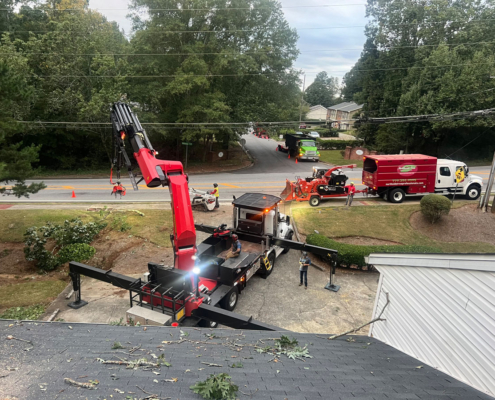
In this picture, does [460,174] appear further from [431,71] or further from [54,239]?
[54,239]

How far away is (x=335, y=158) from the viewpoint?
1641 inches

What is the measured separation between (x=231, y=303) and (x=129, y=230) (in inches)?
333

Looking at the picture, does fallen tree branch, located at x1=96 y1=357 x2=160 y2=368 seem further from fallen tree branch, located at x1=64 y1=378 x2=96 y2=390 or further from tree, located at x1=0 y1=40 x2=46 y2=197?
tree, located at x1=0 y1=40 x2=46 y2=197

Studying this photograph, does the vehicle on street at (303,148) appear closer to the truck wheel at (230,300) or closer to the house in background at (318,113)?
the truck wheel at (230,300)

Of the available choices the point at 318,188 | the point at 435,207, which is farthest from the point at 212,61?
the point at 435,207

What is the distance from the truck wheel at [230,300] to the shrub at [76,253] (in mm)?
7319

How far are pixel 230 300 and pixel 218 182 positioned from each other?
19.0 metres

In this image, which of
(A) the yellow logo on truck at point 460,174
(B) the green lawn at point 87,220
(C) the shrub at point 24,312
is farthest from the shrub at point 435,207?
(C) the shrub at point 24,312

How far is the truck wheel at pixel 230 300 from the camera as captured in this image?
1044 cm

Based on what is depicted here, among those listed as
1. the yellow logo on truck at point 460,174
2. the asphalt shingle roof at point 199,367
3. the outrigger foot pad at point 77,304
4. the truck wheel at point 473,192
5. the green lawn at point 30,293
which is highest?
the yellow logo on truck at point 460,174

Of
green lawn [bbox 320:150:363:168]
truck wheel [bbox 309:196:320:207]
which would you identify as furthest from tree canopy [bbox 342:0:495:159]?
truck wheel [bbox 309:196:320:207]

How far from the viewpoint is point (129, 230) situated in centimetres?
1714

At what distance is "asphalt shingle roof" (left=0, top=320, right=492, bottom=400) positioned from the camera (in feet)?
13.8

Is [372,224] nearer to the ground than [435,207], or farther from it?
nearer to the ground
